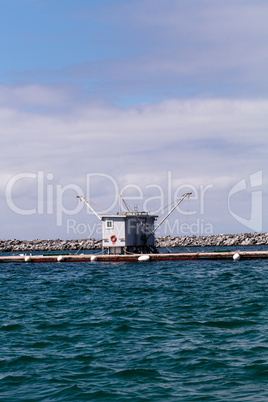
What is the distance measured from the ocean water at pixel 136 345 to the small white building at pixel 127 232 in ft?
93.5

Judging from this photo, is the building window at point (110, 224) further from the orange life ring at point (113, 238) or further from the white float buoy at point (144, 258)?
the white float buoy at point (144, 258)

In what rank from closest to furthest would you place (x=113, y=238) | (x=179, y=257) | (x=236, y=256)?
(x=236, y=256)
(x=179, y=257)
(x=113, y=238)

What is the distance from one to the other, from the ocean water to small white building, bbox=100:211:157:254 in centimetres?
2851

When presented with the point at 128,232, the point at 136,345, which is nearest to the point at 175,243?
A: the point at 128,232

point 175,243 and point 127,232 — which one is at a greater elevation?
point 127,232

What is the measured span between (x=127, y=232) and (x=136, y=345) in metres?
43.3

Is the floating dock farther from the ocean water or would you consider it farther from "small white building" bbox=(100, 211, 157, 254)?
the ocean water

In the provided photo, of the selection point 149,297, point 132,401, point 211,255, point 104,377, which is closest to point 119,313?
point 149,297

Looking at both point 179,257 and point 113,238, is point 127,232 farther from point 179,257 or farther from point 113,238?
point 179,257

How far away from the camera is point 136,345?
15.6m

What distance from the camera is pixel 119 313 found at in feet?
70.0

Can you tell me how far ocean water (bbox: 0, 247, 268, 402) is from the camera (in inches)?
451

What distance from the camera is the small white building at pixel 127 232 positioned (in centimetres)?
5828

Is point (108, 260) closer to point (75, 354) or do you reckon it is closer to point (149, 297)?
point (149, 297)
